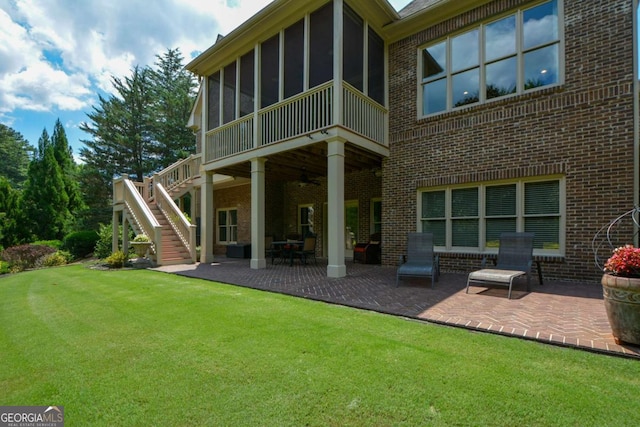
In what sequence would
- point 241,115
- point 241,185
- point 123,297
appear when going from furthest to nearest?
1. point 241,185
2. point 241,115
3. point 123,297

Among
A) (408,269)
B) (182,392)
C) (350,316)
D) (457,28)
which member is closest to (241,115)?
(457,28)

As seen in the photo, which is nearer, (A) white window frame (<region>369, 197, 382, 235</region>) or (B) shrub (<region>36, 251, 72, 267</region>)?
(A) white window frame (<region>369, 197, 382, 235</region>)

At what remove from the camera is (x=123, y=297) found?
5867mm

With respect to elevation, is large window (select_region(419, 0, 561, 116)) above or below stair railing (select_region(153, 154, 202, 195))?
above

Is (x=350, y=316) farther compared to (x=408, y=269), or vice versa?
(x=408, y=269)

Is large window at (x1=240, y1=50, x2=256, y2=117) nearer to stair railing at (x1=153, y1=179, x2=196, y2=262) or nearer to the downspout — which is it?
stair railing at (x1=153, y1=179, x2=196, y2=262)

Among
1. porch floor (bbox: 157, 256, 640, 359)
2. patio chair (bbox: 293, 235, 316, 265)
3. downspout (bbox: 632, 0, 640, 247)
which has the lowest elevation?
porch floor (bbox: 157, 256, 640, 359)

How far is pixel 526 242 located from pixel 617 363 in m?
3.95

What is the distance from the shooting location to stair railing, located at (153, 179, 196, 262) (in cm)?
1114

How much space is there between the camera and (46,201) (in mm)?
22656

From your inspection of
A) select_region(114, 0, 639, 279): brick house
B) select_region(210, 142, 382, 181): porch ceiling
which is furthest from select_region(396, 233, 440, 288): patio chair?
select_region(210, 142, 382, 181): porch ceiling

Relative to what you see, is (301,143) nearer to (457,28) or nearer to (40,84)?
(457,28)

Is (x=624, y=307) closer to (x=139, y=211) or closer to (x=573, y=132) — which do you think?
(x=573, y=132)

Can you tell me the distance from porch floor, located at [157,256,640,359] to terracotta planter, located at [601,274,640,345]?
12cm
